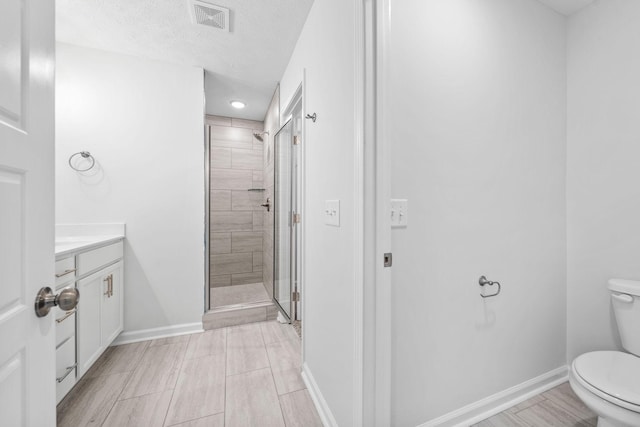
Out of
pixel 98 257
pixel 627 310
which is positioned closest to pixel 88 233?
pixel 98 257

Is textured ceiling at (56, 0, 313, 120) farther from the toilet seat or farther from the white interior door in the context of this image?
the toilet seat

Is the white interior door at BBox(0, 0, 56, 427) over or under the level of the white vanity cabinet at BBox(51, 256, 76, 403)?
over

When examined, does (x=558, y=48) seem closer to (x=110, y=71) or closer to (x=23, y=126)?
(x=23, y=126)

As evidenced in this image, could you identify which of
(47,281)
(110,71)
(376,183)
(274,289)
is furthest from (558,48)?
(110,71)

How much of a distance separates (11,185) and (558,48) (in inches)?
103

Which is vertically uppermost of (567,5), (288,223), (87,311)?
(567,5)

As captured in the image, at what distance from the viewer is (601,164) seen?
5.07ft

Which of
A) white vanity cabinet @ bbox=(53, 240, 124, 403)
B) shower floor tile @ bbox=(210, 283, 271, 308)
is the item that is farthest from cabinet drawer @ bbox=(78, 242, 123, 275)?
shower floor tile @ bbox=(210, 283, 271, 308)

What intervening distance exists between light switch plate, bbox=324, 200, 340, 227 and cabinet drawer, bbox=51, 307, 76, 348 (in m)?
1.47

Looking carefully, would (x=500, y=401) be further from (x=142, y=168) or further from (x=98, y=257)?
(x=142, y=168)

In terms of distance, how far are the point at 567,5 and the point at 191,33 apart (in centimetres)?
253

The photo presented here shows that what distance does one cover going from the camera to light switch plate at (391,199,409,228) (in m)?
1.13

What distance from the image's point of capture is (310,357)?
5.50 ft

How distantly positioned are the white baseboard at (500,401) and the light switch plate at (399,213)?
98 cm
